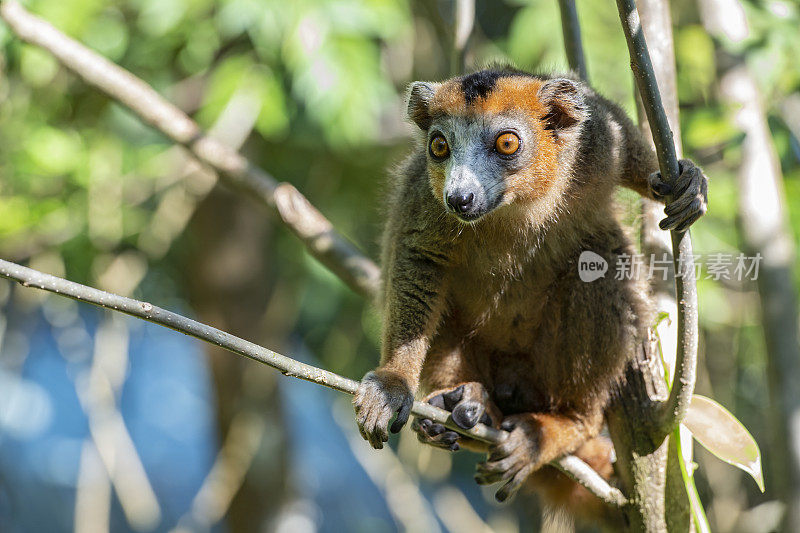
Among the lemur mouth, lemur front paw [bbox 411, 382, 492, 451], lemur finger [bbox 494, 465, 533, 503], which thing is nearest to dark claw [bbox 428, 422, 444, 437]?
lemur front paw [bbox 411, 382, 492, 451]

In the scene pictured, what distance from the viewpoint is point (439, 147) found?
3.35 m

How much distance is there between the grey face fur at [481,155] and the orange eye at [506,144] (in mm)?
13

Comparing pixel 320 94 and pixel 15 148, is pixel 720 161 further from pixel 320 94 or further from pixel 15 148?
pixel 15 148

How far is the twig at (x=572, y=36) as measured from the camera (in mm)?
3986

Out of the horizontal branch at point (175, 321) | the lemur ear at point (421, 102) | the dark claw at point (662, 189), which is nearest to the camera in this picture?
the horizontal branch at point (175, 321)

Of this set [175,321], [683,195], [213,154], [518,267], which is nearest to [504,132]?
[518,267]

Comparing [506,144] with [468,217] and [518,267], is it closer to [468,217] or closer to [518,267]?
[468,217]

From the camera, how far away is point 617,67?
5.90 metres

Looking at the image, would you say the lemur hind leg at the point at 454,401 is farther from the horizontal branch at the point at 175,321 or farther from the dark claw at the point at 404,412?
the horizontal branch at the point at 175,321

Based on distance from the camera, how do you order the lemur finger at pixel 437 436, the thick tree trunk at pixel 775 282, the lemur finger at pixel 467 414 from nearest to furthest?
the lemur finger at pixel 467 414 → the lemur finger at pixel 437 436 → the thick tree trunk at pixel 775 282

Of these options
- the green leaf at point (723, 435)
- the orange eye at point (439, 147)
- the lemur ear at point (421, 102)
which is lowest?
the green leaf at point (723, 435)

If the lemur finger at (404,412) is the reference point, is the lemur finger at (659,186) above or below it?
above

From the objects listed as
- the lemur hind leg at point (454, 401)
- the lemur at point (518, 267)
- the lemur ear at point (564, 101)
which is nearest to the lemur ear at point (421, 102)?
the lemur at point (518, 267)

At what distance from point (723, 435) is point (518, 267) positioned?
3.44ft
